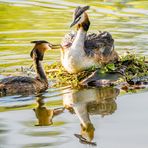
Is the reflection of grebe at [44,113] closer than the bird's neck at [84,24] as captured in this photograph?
Yes

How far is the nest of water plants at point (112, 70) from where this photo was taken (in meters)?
12.8

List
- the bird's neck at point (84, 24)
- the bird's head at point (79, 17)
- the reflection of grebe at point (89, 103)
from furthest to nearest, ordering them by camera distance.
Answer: the bird's neck at point (84, 24), the bird's head at point (79, 17), the reflection of grebe at point (89, 103)

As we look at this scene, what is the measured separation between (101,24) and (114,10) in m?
2.60

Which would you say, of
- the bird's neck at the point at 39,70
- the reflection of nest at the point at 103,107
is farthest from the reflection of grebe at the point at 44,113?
the bird's neck at the point at 39,70

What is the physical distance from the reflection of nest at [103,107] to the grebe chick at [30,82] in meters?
1.16

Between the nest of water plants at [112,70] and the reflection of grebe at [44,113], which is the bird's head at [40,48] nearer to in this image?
the nest of water plants at [112,70]

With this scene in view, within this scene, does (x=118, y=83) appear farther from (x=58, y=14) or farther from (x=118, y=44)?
(x=58, y=14)

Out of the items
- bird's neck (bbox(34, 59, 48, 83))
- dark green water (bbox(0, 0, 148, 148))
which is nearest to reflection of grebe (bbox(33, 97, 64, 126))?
dark green water (bbox(0, 0, 148, 148))

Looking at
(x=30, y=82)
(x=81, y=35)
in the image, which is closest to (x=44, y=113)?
(x=30, y=82)

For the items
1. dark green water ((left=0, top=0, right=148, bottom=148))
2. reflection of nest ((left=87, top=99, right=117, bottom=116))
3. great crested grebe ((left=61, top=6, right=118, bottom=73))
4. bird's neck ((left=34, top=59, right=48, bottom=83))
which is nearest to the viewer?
dark green water ((left=0, top=0, right=148, bottom=148))

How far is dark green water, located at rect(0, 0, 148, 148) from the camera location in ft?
30.9

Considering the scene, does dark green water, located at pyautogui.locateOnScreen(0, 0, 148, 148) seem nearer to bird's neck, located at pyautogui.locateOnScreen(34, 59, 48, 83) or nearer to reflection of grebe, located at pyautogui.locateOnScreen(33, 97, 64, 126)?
reflection of grebe, located at pyautogui.locateOnScreen(33, 97, 64, 126)

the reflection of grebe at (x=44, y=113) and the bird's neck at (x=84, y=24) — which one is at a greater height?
the bird's neck at (x=84, y=24)

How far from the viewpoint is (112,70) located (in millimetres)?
12969
